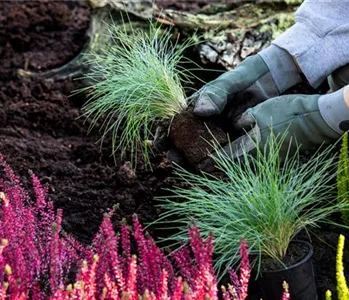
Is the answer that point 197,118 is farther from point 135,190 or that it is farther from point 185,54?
point 185,54

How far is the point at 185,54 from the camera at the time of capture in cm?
437

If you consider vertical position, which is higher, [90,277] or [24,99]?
[90,277]

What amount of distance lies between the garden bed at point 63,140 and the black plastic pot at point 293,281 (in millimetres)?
219

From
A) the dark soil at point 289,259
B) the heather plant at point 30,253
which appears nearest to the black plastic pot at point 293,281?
the dark soil at point 289,259

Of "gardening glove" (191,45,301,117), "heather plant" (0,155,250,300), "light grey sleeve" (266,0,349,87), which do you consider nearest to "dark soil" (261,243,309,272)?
"heather plant" (0,155,250,300)

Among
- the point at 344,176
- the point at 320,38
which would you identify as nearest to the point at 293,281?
the point at 344,176

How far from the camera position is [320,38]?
3.12 meters

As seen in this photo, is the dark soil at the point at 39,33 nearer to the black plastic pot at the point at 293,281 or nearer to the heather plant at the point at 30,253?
the heather plant at the point at 30,253

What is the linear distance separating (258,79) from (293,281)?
1.04 m

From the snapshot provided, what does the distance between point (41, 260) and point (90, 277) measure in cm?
57

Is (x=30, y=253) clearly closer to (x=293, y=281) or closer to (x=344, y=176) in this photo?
(x=293, y=281)

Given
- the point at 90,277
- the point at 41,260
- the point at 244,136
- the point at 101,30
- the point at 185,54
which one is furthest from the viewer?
the point at 101,30

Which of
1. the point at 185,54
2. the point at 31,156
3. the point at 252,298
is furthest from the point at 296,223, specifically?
the point at 185,54

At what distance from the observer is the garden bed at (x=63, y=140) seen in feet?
10.4
